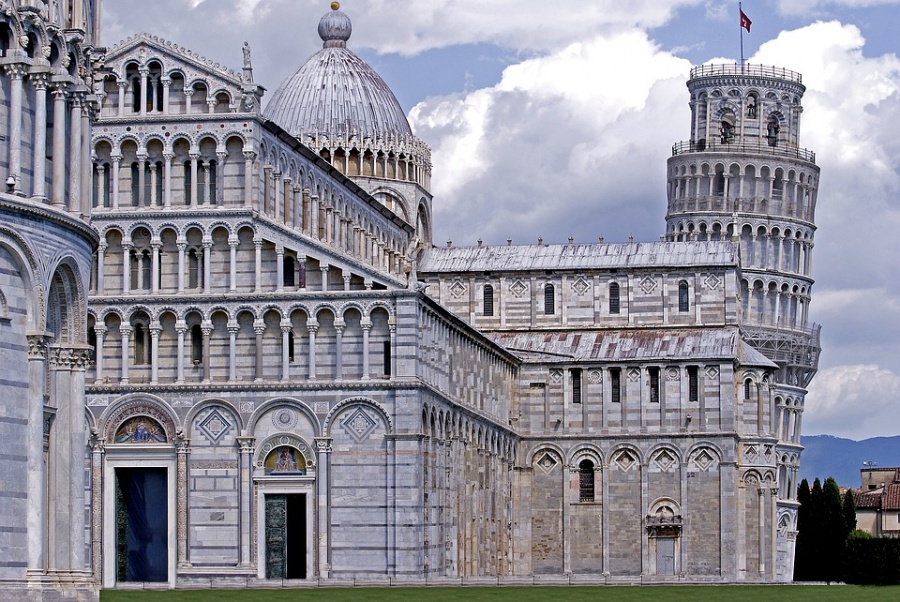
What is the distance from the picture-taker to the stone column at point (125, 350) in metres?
73.6

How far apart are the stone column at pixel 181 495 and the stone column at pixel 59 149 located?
28778 mm

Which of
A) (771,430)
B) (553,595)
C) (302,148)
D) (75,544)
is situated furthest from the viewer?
(771,430)

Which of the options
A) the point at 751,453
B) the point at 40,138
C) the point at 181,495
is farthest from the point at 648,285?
the point at 40,138

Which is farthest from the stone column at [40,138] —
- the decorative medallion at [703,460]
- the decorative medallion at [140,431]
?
the decorative medallion at [703,460]

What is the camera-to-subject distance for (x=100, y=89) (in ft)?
245

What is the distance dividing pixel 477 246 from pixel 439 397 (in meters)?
27.5

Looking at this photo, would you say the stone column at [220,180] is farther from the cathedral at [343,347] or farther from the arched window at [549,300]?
the arched window at [549,300]

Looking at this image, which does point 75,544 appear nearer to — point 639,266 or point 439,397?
point 439,397

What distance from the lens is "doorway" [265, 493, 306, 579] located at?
7281cm

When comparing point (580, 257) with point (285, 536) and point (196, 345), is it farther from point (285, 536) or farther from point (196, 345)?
point (285, 536)

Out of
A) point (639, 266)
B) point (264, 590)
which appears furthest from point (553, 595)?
point (639, 266)

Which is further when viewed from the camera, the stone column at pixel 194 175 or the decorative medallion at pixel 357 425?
the stone column at pixel 194 175

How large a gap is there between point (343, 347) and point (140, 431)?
7764 mm

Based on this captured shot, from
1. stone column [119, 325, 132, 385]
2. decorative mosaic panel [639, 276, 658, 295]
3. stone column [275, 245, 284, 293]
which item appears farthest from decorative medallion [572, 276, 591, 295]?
stone column [119, 325, 132, 385]
